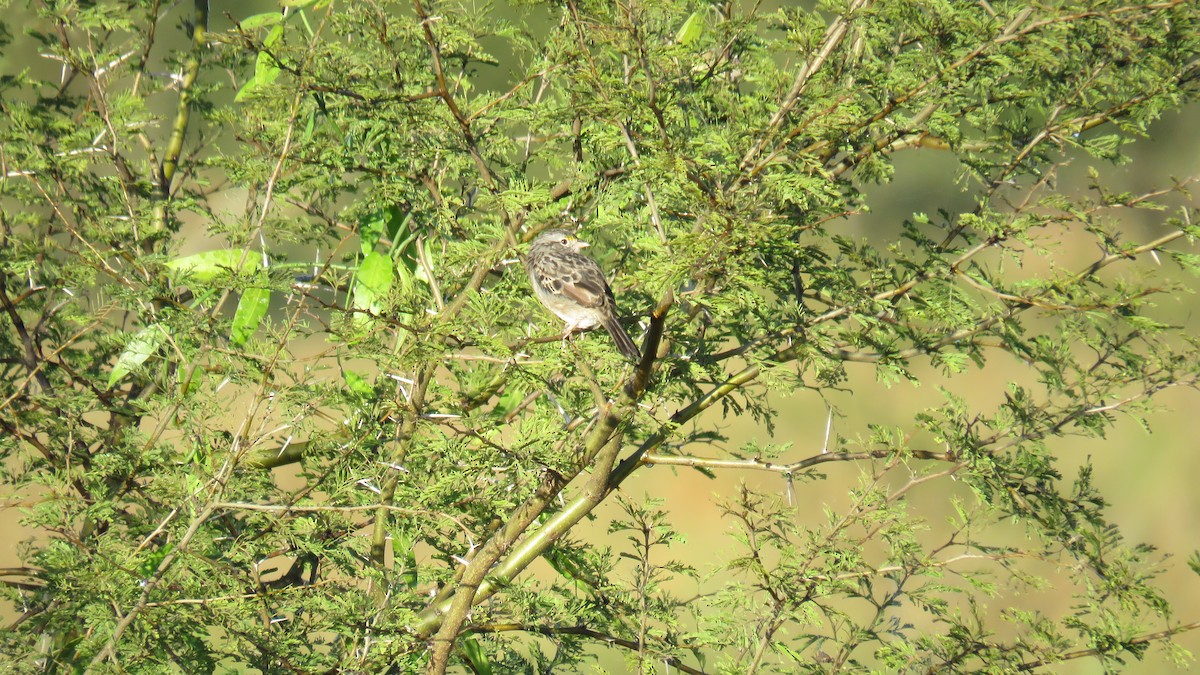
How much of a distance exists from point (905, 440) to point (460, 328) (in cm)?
150

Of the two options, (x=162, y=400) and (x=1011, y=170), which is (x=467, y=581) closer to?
(x=162, y=400)

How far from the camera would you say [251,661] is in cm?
345

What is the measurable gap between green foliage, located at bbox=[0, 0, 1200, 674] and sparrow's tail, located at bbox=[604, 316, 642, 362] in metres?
0.05

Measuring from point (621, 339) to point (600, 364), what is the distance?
0.20 meters

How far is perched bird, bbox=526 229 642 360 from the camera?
4.08 metres

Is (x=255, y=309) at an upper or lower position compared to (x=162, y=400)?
upper

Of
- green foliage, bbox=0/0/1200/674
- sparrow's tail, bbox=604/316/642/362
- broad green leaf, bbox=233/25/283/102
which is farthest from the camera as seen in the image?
broad green leaf, bbox=233/25/283/102

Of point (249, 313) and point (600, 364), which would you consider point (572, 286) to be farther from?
point (249, 313)

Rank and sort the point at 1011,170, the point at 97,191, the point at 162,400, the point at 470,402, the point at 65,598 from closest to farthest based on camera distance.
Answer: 1. the point at 65,598
2. the point at 1011,170
3. the point at 162,400
4. the point at 470,402
5. the point at 97,191

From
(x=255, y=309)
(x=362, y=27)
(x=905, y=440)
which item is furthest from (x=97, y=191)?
(x=905, y=440)

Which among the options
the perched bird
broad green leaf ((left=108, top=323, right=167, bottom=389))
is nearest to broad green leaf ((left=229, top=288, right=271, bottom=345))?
broad green leaf ((left=108, top=323, right=167, bottom=389))

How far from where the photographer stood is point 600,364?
3.75 metres

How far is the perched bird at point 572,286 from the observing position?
408 cm

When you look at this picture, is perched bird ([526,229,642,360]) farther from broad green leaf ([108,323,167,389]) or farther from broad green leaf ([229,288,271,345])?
broad green leaf ([108,323,167,389])
